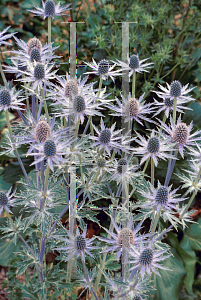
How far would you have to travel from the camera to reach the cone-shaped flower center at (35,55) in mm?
937

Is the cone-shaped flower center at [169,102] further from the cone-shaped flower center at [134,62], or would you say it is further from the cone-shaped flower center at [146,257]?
the cone-shaped flower center at [146,257]

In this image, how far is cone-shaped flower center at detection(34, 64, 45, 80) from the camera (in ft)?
2.90

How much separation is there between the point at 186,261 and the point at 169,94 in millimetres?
966

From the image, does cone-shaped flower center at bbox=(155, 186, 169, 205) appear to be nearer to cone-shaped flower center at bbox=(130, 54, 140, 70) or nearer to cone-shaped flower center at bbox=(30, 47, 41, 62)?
cone-shaped flower center at bbox=(130, 54, 140, 70)

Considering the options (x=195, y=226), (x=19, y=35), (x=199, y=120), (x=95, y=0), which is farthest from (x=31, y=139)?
(x=19, y=35)

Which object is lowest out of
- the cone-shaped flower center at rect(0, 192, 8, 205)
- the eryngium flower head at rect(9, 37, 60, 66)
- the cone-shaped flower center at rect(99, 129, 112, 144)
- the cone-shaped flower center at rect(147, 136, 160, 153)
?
the cone-shaped flower center at rect(0, 192, 8, 205)

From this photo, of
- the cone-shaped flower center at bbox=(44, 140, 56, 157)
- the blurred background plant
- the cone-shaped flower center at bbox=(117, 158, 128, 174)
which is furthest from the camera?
the blurred background plant

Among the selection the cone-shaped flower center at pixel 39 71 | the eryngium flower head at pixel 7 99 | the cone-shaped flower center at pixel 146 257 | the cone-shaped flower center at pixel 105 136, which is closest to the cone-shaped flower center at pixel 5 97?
the eryngium flower head at pixel 7 99

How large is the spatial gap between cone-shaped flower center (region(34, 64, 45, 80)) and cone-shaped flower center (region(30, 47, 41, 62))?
0.23ft

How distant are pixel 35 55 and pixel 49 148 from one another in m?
0.35

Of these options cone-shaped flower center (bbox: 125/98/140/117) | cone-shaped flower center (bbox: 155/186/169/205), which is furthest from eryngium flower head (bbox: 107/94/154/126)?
cone-shaped flower center (bbox: 155/186/169/205)

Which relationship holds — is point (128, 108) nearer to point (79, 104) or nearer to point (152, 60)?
point (79, 104)

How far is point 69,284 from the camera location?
112cm

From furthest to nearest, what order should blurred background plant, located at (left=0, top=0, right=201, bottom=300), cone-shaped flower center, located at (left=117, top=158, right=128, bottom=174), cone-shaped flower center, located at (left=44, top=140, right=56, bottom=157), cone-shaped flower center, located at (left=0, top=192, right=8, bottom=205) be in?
blurred background plant, located at (left=0, top=0, right=201, bottom=300)
cone-shaped flower center, located at (left=0, top=192, right=8, bottom=205)
cone-shaped flower center, located at (left=117, top=158, right=128, bottom=174)
cone-shaped flower center, located at (left=44, top=140, right=56, bottom=157)
